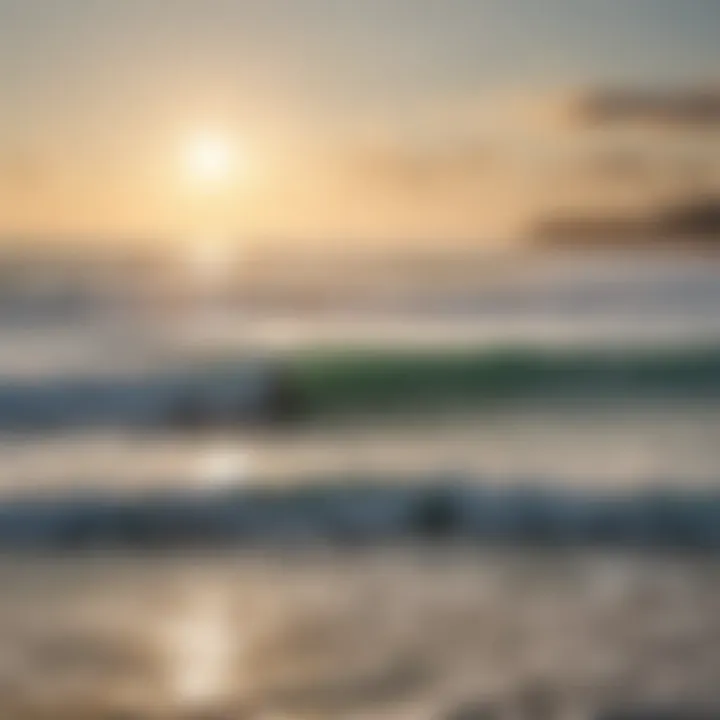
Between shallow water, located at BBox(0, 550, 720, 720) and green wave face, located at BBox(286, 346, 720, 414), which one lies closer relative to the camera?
shallow water, located at BBox(0, 550, 720, 720)

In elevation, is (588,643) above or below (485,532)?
below

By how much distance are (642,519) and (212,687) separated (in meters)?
0.72

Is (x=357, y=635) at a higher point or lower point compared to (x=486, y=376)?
lower

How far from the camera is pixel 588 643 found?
103cm

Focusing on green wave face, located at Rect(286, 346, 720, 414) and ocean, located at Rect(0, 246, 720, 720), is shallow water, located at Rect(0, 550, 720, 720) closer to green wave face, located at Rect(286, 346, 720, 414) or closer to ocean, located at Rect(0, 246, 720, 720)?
ocean, located at Rect(0, 246, 720, 720)

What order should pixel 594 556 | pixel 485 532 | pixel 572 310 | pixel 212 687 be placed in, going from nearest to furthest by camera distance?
pixel 212 687 → pixel 594 556 → pixel 485 532 → pixel 572 310

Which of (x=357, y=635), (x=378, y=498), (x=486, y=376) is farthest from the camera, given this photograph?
(x=486, y=376)

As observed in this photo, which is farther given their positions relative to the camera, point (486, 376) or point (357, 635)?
point (486, 376)

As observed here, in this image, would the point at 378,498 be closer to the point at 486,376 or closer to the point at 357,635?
the point at 357,635

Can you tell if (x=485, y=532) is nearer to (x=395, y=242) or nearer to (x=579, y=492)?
(x=579, y=492)

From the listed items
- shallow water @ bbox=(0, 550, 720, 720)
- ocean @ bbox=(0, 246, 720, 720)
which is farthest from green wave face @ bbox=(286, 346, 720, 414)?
shallow water @ bbox=(0, 550, 720, 720)

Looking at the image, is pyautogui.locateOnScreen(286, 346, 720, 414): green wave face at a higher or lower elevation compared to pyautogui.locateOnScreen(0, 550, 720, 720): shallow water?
higher

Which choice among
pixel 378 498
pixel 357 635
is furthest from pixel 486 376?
pixel 357 635

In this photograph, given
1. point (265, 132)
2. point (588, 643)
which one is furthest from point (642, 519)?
point (265, 132)
